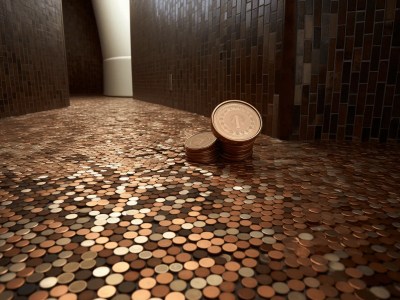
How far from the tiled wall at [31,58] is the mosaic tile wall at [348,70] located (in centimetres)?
392

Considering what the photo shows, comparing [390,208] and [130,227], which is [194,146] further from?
[390,208]

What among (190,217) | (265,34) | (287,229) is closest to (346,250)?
(287,229)

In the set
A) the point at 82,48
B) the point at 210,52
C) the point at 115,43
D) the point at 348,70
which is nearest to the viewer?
the point at 348,70

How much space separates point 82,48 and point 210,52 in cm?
793

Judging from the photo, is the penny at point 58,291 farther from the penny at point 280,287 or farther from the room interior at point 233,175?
the penny at point 280,287

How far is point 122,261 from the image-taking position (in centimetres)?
96

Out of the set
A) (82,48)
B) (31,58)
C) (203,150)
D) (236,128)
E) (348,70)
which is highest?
(82,48)

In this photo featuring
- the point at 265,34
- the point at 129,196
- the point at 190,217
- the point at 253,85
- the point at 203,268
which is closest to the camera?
the point at 203,268

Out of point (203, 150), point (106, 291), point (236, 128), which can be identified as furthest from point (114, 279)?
point (236, 128)

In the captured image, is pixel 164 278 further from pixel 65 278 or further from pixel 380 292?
pixel 380 292

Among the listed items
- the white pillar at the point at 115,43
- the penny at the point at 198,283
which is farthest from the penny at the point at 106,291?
the white pillar at the point at 115,43

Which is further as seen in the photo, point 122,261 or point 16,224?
point 16,224

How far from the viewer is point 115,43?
924cm

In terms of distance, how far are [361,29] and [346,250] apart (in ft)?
6.69
